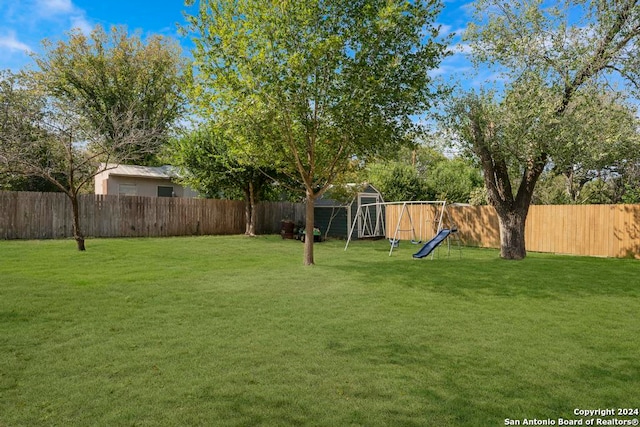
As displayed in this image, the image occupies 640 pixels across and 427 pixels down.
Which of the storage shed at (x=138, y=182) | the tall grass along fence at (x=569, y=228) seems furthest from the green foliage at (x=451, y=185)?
the storage shed at (x=138, y=182)

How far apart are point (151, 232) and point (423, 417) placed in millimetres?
18535

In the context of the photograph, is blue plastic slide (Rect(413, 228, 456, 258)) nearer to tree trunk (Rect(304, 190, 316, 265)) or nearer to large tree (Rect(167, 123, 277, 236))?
tree trunk (Rect(304, 190, 316, 265))

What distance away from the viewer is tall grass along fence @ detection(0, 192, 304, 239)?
16.6 meters

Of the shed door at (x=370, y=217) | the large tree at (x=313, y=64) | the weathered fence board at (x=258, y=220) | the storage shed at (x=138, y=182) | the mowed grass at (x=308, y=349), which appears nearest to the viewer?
the mowed grass at (x=308, y=349)

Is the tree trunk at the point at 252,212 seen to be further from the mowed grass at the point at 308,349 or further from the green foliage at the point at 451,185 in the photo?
the green foliage at the point at 451,185

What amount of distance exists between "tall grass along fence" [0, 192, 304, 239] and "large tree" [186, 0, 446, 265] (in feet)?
33.0

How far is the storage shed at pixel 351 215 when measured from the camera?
20672 mm

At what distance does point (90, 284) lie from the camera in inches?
310

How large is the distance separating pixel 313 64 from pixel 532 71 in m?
6.28

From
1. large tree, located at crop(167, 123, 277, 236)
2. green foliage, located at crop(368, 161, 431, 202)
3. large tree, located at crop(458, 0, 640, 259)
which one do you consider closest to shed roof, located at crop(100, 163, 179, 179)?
large tree, located at crop(167, 123, 277, 236)

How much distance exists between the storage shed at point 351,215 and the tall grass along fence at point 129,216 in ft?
5.38

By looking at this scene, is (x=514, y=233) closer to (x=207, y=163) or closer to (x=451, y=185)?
(x=207, y=163)

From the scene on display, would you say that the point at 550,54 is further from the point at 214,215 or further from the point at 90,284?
the point at 214,215

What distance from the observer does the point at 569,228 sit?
607 inches
